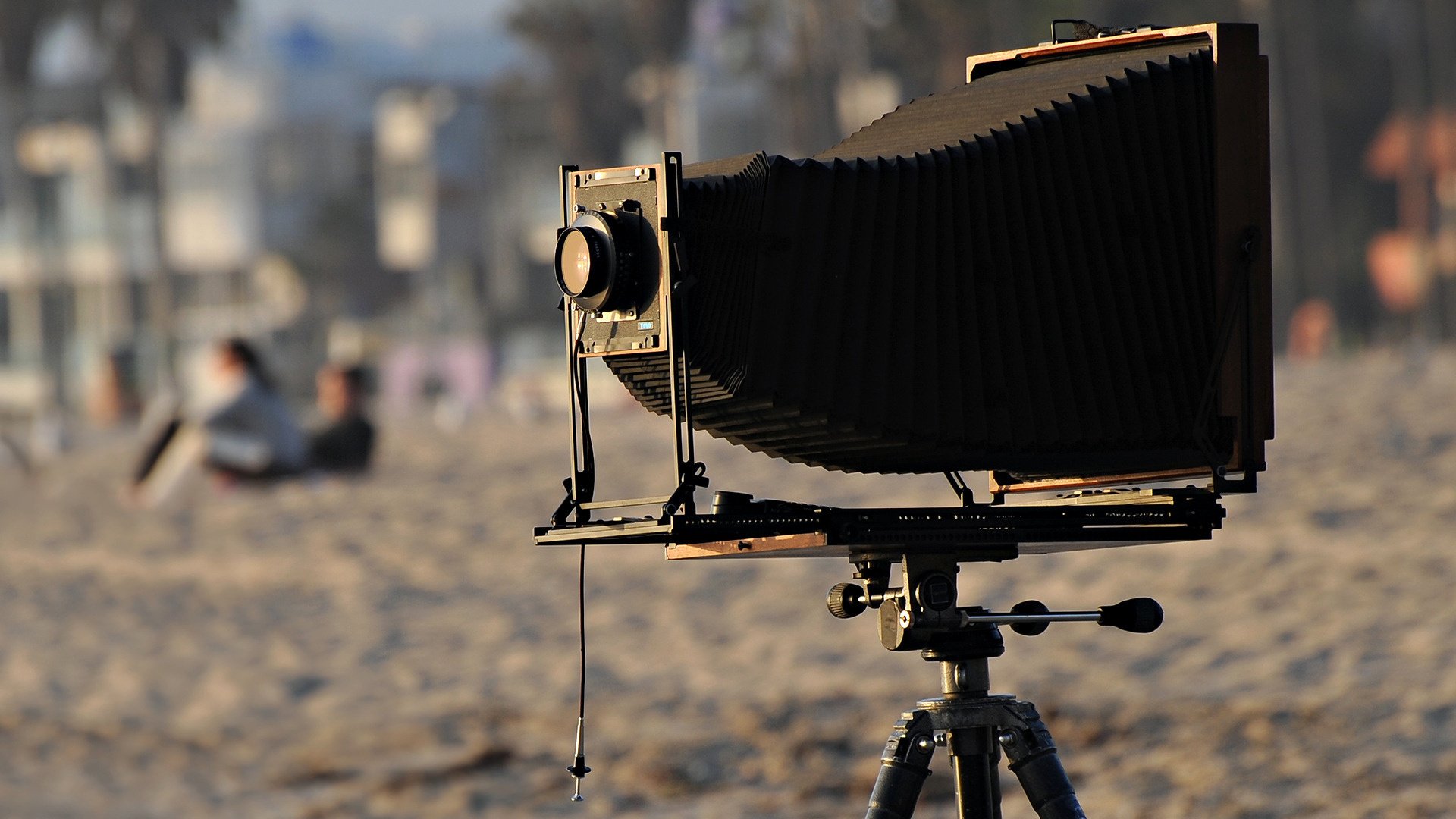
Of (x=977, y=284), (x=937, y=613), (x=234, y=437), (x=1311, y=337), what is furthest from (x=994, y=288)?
(x=1311, y=337)

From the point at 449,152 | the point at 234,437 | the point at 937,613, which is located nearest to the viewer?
the point at 937,613

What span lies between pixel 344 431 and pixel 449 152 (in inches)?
1883

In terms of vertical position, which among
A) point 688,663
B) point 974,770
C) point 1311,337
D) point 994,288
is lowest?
point 688,663

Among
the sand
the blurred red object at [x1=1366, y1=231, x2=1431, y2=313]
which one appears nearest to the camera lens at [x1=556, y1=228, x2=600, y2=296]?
the sand

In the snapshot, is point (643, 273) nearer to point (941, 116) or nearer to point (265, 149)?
point (941, 116)

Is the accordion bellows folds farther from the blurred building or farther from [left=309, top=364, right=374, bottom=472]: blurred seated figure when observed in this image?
the blurred building

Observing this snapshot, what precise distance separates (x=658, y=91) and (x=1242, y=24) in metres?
50.1

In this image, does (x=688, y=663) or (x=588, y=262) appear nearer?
(x=588, y=262)

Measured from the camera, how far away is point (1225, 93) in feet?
10.7

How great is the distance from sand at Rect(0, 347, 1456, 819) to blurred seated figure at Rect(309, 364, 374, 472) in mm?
342

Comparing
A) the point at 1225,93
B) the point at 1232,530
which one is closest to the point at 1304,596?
the point at 1232,530

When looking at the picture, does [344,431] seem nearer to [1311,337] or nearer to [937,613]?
[937,613]

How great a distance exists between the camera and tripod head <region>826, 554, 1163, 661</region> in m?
3.10

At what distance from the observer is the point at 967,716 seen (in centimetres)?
317
